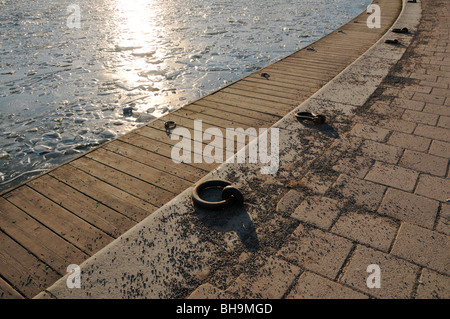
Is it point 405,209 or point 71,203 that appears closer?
point 405,209

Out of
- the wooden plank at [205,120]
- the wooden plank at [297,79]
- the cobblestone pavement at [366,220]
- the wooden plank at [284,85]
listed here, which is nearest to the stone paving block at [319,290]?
the cobblestone pavement at [366,220]

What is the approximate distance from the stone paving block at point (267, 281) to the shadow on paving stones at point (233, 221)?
22 cm

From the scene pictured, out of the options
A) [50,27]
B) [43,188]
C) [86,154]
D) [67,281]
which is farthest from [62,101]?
[50,27]

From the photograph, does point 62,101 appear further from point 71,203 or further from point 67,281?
point 67,281

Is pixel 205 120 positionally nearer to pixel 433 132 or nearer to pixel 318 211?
pixel 318 211

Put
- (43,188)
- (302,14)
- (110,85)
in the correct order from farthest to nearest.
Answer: (302,14) < (110,85) < (43,188)

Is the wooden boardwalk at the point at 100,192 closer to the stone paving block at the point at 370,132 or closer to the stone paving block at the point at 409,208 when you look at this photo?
the stone paving block at the point at 370,132

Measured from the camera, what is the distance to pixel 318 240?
2.75 meters

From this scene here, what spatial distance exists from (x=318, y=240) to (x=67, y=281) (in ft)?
6.19

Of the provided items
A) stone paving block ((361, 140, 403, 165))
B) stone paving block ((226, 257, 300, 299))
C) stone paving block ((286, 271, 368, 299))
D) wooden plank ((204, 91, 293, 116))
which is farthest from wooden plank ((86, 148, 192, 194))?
wooden plank ((204, 91, 293, 116))

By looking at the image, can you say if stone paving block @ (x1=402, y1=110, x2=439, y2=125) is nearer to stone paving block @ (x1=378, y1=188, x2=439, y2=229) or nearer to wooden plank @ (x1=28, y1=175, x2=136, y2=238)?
stone paving block @ (x1=378, y1=188, x2=439, y2=229)

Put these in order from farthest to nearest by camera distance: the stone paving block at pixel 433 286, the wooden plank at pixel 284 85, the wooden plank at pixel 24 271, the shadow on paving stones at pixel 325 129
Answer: the wooden plank at pixel 284 85 < the shadow on paving stones at pixel 325 129 < the wooden plank at pixel 24 271 < the stone paving block at pixel 433 286

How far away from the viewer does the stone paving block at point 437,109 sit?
4.82 meters

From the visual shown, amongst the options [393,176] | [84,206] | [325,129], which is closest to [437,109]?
[325,129]
